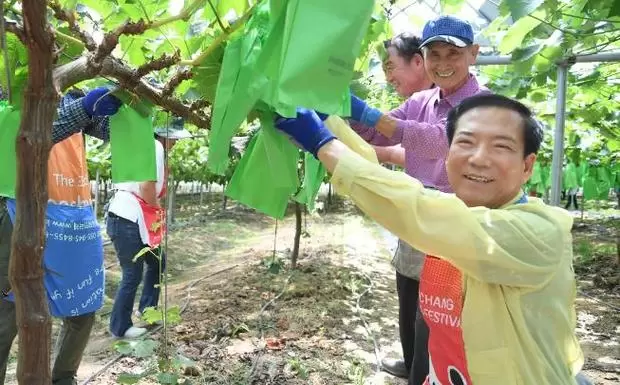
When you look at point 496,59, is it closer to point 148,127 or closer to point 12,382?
point 148,127

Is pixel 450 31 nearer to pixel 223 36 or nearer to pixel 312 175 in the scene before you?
pixel 312 175

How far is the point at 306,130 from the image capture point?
103 centimetres

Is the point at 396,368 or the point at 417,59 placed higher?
the point at 417,59

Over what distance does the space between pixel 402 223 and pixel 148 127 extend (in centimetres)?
73

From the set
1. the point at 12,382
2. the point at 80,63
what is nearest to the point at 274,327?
the point at 12,382

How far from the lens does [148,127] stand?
1.41 meters

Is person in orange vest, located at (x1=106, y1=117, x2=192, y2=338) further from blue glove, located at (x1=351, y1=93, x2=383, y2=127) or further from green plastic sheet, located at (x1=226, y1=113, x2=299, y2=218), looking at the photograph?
green plastic sheet, located at (x1=226, y1=113, x2=299, y2=218)

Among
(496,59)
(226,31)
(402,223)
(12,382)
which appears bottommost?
(12,382)

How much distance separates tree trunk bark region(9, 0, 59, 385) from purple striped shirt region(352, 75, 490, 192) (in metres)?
1.07

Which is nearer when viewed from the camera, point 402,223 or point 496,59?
point 402,223

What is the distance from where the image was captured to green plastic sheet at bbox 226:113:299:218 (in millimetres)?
1092

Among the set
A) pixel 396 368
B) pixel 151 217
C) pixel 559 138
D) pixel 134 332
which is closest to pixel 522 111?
pixel 396 368

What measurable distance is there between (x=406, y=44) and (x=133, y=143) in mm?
1346

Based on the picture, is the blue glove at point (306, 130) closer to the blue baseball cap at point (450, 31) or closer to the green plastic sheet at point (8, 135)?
the green plastic sheet at point (8, 135)
